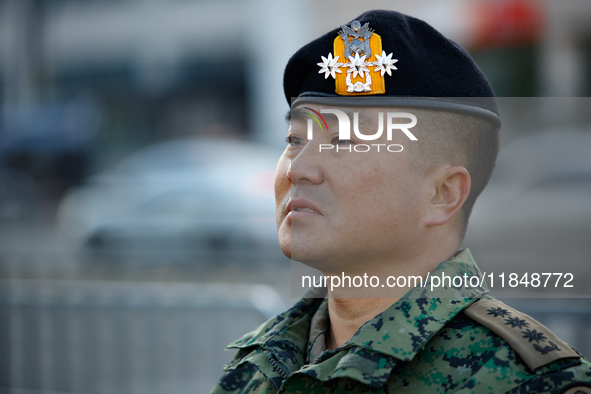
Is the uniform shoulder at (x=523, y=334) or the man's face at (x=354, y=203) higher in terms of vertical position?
the man's face at (x=354, y=203)

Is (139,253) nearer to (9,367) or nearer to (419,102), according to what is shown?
(9,367)

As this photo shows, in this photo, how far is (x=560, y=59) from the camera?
16047 millimetres

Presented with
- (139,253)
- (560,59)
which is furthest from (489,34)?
(139,253)

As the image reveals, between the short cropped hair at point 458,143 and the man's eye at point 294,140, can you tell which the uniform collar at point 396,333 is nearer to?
the short cropped hair at point 458,143

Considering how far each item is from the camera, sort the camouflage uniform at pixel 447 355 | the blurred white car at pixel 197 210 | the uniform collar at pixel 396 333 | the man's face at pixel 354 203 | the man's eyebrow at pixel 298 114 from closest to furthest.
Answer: the camouflage uniform at pixel 447 355 → the uniform collar at pixel 396 333 → the man's face at pixel 354 203 → the man's eyebrow at pixel 298 114 → the blurred white car at pixel 197 210

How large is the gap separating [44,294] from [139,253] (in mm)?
5477

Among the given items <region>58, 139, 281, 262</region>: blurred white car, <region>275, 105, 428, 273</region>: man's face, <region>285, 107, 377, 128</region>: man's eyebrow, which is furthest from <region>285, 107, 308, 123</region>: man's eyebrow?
<region>58, 139, 281, 262</region>: blurred white car

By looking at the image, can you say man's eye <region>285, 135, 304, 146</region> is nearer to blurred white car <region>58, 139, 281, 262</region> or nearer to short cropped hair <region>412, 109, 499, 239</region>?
short cropped hair <region>412, 109, 499, 239</region>

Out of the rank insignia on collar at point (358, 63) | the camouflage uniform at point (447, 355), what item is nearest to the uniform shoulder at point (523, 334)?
the camouflage uniform at point (447, 355)

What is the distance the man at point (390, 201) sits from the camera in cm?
163

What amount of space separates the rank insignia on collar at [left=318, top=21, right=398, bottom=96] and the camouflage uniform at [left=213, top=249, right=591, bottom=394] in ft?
1.99

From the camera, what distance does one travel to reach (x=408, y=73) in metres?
1.75

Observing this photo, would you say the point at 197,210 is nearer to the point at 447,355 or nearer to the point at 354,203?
the point at 354,203

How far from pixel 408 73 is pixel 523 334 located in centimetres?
82
